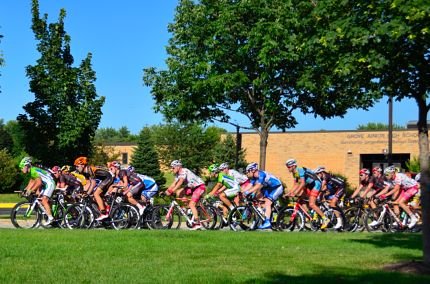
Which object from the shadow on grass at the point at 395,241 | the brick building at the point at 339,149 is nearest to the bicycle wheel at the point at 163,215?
the shadow on grass at the point at 395,241

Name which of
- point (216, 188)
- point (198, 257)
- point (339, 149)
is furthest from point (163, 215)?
point (339, 149)

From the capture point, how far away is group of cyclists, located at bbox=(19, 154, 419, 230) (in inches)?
680

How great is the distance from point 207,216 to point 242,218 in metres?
0.94

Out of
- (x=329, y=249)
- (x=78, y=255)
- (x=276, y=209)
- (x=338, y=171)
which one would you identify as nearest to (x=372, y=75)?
(x=329, y=249)

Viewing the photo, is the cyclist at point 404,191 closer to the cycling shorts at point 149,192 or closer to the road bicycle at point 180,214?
the road bicycle at point 180,214

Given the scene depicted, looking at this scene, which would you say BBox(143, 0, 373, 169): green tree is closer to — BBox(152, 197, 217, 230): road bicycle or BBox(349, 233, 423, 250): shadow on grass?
BBox(152, 197, 217, 230): road bicycle

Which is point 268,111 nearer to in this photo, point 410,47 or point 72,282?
point 410,47

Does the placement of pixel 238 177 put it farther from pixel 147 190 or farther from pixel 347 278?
pixel 347 278

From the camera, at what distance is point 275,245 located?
1275 cm

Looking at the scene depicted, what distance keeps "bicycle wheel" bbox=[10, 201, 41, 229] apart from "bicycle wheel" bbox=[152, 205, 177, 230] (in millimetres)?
2943

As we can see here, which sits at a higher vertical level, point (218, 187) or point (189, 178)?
point (189, 178)

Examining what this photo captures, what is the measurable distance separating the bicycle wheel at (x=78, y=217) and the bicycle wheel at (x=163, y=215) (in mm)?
1583

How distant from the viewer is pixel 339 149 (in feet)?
172

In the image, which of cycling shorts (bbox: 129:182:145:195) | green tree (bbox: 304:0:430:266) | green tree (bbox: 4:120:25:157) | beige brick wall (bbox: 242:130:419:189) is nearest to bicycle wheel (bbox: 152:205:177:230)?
cycling shorts (bbox: 129:182:145:195)
